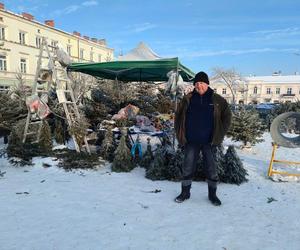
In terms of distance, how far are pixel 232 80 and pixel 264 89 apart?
941 cm

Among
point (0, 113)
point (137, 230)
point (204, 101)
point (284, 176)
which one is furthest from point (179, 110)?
point (0, 113)

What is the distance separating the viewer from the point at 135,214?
3.18m

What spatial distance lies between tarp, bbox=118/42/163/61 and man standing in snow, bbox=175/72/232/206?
3753 millimetres

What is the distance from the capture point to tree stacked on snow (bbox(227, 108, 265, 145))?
7.38 meters

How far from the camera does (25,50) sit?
2756 cm

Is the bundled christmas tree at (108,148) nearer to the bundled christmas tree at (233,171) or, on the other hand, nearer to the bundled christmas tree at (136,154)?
the bundled christmas tree at (136,154)

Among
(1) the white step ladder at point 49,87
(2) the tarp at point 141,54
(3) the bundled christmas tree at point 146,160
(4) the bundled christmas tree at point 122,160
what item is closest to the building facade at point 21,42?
(2) the tarp at point 141,54

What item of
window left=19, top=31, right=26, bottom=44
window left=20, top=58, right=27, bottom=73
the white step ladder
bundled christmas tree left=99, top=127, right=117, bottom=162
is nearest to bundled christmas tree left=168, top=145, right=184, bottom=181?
bundled christmas tree left=99, top=127, right=117, bottom=162

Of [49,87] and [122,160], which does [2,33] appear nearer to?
[49,87]

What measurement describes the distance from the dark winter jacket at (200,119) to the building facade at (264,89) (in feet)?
171

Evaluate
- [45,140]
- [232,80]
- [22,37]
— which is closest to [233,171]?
[45,140]

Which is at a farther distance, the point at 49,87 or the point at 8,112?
the point at 8,112

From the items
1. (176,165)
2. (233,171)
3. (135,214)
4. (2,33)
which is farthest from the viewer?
(2,33)

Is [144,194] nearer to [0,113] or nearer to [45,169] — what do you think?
[45,169]
